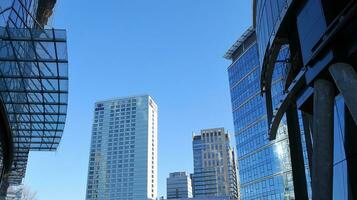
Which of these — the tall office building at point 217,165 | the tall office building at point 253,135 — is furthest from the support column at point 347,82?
the tall office building at point 217,165

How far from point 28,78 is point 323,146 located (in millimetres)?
13588

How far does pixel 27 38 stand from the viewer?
54.4 ft

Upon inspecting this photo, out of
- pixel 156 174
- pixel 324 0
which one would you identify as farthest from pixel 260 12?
pixel 156 174

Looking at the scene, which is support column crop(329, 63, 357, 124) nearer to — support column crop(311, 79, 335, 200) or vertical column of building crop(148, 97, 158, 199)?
support column crop(311, 79, 335, 200)

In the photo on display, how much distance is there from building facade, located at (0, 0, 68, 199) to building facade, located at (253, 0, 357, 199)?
9330mm

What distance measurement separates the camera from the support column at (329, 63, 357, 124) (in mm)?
10070

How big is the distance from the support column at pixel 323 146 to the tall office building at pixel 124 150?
149 metres

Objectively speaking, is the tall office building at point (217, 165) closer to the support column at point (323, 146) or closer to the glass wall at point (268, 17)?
the glass wall at point (268, 17)

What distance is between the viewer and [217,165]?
7160 inches

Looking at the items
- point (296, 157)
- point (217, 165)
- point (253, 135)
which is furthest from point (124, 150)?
point (296, 157)

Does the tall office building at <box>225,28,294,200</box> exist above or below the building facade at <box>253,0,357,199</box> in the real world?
above

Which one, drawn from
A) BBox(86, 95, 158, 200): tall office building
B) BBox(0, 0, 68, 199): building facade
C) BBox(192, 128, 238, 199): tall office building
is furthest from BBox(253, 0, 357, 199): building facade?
BBox(192, 128, 238, 199): tall office building

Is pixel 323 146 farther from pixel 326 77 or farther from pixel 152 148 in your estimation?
pixel 152 148

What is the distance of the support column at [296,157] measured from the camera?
1872 cm
